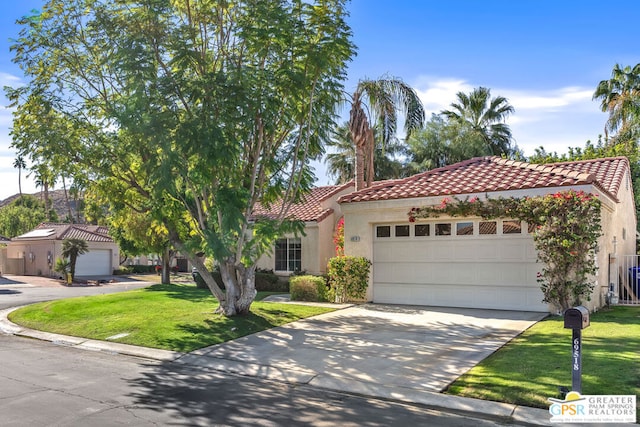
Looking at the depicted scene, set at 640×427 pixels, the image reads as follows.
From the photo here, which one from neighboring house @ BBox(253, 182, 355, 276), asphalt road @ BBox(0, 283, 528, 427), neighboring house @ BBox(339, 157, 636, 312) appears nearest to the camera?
asphalt road @ BBox(0, 283, 528, 427)

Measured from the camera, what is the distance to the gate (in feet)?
50.5

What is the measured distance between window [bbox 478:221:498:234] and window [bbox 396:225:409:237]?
2198mm

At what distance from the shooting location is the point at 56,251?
125ft

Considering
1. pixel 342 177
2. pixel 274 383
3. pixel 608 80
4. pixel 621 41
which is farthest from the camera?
pixel 342 177

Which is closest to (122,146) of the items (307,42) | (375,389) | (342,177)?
(307,42)

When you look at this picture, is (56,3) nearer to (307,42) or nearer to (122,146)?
(122,146)

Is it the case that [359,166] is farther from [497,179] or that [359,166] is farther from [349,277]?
[497,179]

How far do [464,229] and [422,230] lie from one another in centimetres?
126

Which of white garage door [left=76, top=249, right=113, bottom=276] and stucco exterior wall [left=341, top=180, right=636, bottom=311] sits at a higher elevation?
stucco exterior wall [left=341, top=180, right=636, bottom=311]

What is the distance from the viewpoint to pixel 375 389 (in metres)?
7.45

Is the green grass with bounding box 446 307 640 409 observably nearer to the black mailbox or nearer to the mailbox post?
the mailbox post

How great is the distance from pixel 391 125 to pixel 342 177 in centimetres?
1428

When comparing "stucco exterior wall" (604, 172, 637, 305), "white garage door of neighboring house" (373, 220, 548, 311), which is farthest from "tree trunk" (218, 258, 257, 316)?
"stucco exterior wall" (604, 172, 637, 305)

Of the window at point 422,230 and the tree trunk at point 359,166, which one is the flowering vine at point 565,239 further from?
the tree trunk at point 359,166
